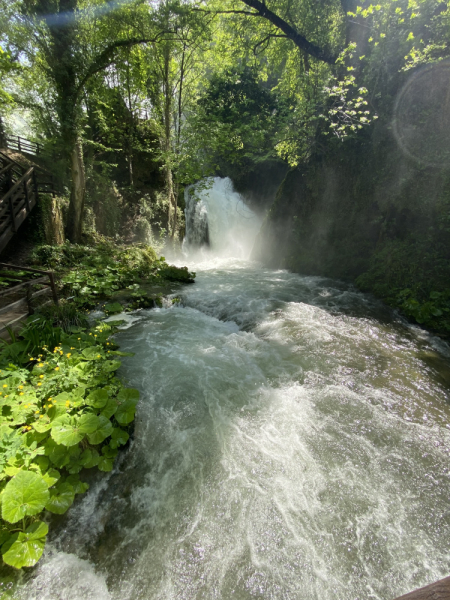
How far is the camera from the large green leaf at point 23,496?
6.58 ft

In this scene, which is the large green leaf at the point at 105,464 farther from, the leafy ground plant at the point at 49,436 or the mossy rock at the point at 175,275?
the mossy rock at the point at 175,275

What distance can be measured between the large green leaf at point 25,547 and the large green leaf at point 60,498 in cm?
16

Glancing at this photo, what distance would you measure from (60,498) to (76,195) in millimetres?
11796

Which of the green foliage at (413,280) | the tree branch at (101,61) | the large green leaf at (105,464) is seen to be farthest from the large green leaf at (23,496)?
the tree branch at (101,61)

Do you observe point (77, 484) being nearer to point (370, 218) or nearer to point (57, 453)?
point (57, 453)

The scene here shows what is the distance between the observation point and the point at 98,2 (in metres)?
10.6

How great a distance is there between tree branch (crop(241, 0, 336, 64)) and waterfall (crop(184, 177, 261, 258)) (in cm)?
989

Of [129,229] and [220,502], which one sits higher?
[129,229]

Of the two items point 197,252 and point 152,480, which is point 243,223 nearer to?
point 197,252

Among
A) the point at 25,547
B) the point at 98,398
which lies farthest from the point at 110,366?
the point at 25,547

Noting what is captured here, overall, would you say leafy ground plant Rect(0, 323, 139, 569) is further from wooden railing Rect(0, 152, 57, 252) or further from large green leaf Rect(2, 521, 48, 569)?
wooden railing Rect(0, 152, 57, 252)

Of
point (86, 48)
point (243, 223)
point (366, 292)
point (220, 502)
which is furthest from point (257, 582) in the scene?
point (243, 223)

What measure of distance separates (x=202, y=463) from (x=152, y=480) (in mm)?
571

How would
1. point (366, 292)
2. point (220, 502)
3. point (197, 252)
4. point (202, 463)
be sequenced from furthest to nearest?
point (197, 252)
point (366, 292)
point (202, 463)
point (220, 502)
